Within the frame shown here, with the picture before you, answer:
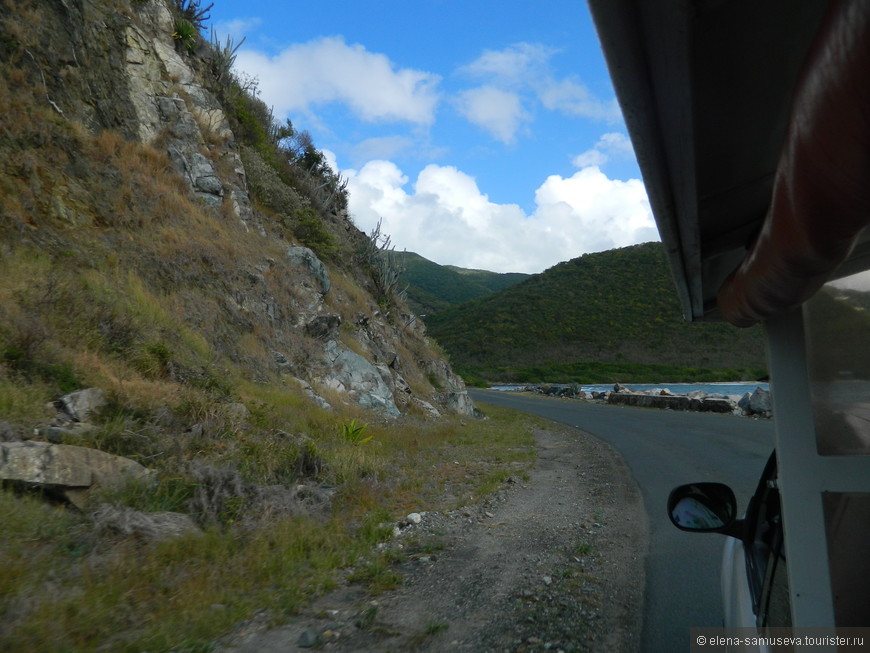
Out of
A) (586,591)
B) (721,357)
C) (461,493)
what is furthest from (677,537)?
(721,357)

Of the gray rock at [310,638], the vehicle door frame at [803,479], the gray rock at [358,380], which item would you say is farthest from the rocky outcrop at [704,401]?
the vehicle door frame at [803,479]

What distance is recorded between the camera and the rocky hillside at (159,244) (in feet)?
27.3

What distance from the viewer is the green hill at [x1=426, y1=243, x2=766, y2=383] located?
4516 cm

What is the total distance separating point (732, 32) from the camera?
1323 millimetres

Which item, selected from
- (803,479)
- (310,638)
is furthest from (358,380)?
(803,479)

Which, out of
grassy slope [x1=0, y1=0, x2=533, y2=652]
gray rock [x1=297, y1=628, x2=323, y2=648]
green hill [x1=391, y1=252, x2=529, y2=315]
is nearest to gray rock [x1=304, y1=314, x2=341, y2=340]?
grassy slope [x1=0, y1=0, x2=533, y2=652]

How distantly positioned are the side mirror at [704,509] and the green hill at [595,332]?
3937 centimetres

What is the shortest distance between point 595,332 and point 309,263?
4518cm

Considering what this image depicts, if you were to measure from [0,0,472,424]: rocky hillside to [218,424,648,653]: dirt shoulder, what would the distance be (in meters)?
3.71

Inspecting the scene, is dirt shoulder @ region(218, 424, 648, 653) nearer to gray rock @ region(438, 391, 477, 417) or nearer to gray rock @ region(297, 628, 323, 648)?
gray rock @ region(297, 628, 323, 648)

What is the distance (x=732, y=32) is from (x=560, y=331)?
61605 millimetres

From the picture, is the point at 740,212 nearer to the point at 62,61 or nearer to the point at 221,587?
the point at 221,587

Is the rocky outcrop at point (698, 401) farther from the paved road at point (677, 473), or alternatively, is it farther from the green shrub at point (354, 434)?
the green shrub at point (354, 434)

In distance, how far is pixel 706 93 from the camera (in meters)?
1.51
